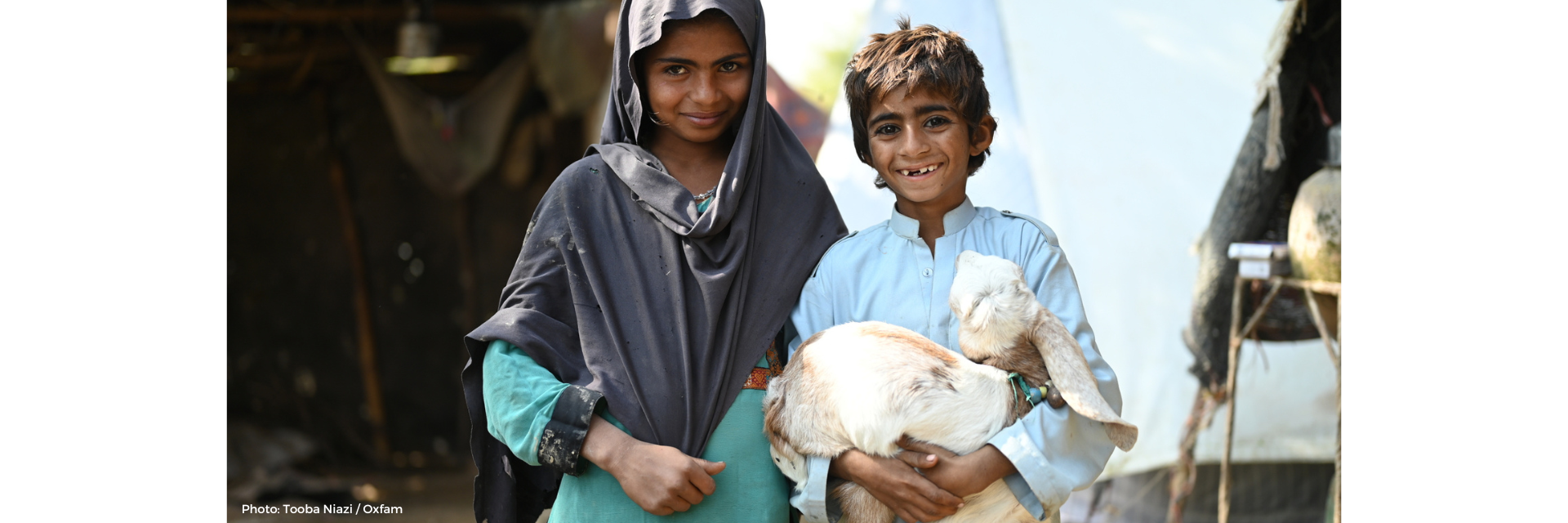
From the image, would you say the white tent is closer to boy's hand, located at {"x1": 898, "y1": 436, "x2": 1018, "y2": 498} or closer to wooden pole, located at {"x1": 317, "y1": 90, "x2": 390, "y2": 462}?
boy's hand, located at {"x1": 898, "y1": 436, "x2": 1018, "y2": 498}

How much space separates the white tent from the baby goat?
2358mm

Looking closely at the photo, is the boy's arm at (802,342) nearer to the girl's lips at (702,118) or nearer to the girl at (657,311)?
the girl at (657,311)

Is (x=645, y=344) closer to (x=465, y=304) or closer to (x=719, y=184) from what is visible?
(x=719, y=184)

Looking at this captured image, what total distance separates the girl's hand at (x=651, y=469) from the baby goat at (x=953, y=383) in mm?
158

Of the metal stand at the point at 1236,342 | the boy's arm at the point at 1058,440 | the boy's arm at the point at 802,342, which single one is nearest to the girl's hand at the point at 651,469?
the boy's arm at the point at 802,342

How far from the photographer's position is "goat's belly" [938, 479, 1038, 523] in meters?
1.45

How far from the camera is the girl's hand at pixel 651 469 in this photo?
4.84ft

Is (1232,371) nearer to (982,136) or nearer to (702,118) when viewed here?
(982,136)

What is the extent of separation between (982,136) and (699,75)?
509 millimetres

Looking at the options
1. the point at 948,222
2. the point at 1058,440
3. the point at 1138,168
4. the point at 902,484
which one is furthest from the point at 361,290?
the point at 1058,440

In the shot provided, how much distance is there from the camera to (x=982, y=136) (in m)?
1.70

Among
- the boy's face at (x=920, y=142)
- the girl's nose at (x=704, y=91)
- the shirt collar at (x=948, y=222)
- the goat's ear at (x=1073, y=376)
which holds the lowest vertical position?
the goat's ear at (x=1073, y=376)

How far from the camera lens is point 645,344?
1.59m

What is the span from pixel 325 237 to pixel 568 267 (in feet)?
19.5
